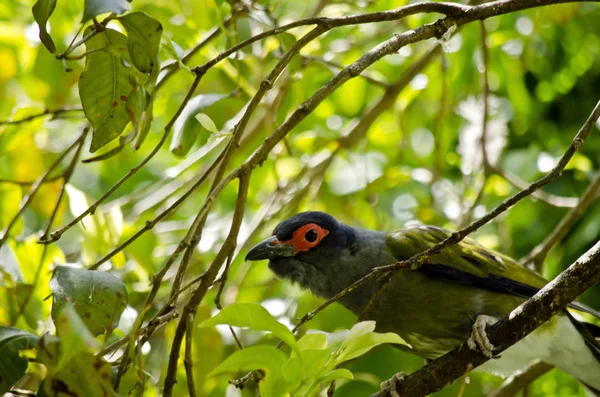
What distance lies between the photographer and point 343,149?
14.0 ft

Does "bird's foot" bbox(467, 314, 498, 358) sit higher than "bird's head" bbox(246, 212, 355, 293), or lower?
lower

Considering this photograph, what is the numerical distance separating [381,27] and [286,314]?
2.08 m

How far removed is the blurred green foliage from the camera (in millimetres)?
3605

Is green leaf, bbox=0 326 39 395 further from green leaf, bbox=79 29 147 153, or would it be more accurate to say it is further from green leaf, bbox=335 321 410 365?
green leaf, bbox=335 321 410 365

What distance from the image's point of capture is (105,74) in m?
2.08

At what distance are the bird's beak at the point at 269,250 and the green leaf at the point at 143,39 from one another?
154 cm

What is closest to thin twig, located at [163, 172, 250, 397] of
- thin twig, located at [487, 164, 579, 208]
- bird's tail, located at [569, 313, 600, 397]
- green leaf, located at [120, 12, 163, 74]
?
green leaf, located at [120, 12, 163, 74]

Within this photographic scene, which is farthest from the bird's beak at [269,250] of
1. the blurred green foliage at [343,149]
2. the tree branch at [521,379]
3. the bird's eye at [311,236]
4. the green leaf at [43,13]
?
the green leaf at [43,13]

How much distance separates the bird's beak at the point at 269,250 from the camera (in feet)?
11.0

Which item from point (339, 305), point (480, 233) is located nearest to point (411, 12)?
point (339, 305)

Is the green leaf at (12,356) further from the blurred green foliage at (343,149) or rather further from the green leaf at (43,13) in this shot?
the blurred green foliage at (343,149)

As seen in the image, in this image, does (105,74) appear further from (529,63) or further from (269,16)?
(529,63)

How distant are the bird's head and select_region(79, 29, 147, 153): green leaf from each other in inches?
57.4

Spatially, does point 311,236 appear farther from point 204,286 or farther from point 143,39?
point 143,39
